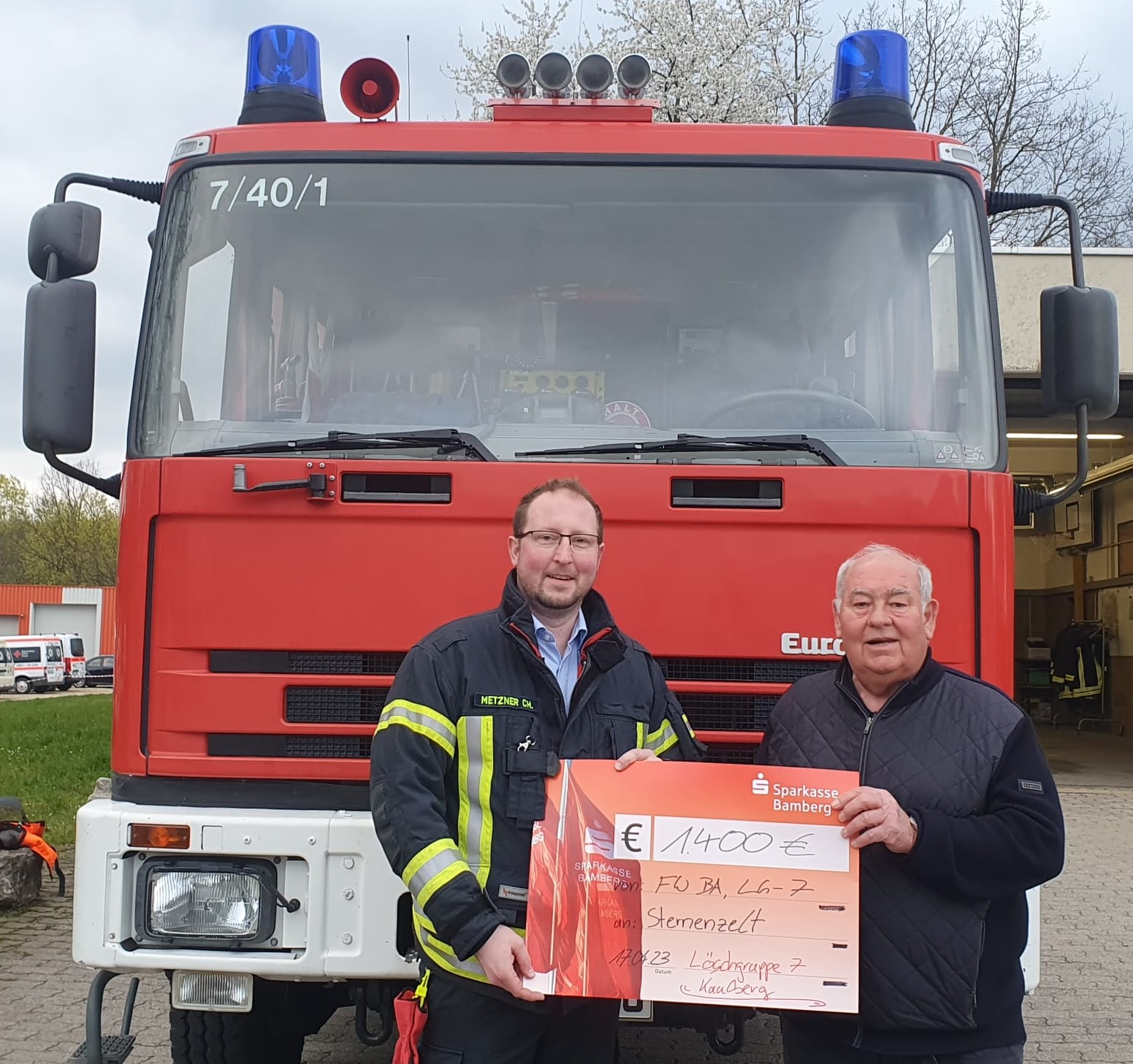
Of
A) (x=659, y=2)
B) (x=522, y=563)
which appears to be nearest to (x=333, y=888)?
(x=522, y=563)

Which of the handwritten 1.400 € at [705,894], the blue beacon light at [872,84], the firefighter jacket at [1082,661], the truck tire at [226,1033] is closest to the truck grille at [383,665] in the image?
the handwritten 1.400 € at [705,894]

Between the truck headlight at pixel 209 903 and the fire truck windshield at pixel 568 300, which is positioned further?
the fire truck windshield at pixel 568 300

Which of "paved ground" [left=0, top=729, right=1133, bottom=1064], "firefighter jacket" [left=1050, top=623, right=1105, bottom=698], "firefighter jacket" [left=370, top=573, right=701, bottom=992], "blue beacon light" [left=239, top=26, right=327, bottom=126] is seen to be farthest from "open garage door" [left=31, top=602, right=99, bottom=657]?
"firefighter jacket" [left=370, top=573, right=701, bottom=992]

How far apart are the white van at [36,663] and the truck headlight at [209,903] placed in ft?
138

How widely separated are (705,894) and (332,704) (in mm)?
1224

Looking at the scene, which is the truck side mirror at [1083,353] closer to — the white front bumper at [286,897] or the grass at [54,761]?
the white front bumper at [286,897]

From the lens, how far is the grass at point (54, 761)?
10781 millimetres

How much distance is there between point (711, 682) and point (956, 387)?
3.52 feet

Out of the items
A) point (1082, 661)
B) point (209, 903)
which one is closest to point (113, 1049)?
point (209, 903)

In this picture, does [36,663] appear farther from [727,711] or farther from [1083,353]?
[1083,353]

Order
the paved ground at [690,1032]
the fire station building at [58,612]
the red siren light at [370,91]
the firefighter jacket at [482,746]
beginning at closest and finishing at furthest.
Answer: the firefighter jacket at [482,746], the red siren light at [370,91], the paved ground at [690,1032], the fire station building at [58,612]

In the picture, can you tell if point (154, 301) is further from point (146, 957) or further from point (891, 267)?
point (891, 267)

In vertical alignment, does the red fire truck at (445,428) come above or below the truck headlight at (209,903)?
above

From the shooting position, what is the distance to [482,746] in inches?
97.3
